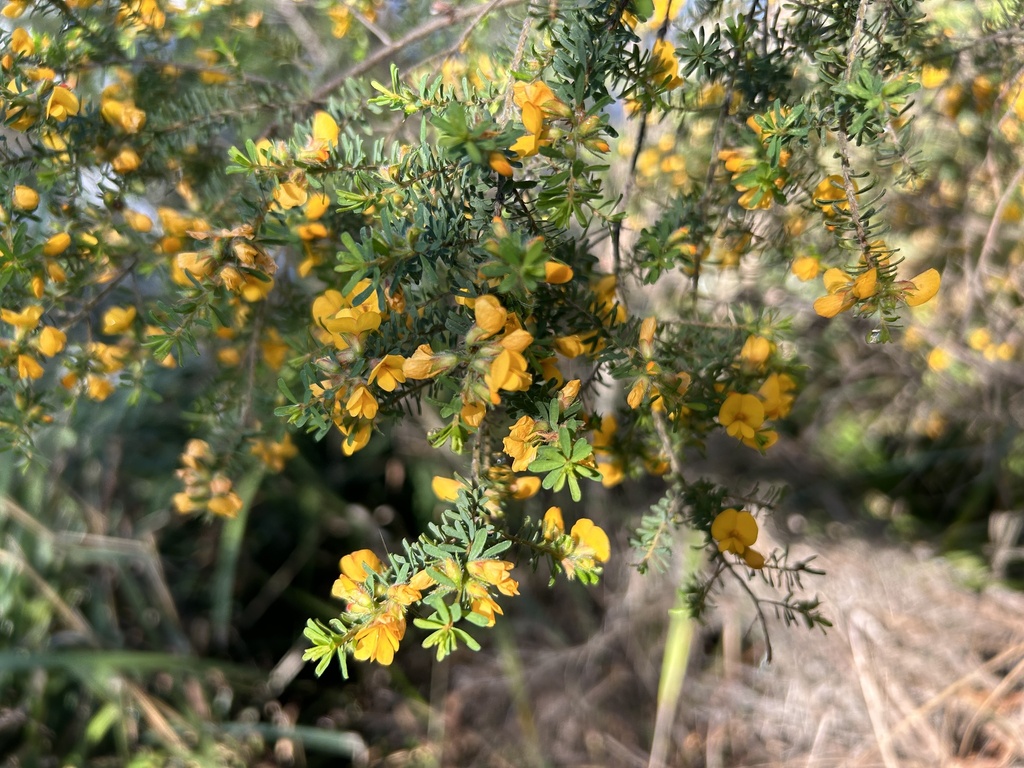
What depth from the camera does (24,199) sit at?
0.62 meters

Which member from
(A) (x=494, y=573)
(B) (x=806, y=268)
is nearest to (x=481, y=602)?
(A) (x=494, y=573)

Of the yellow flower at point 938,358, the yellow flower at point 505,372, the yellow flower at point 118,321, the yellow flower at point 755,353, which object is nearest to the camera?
the yellow flower at point 505,372

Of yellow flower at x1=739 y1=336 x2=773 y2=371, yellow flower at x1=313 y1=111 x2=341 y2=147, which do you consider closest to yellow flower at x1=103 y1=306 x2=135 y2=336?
yellow flower at x1=313 y1=111 x2=341 y2=147

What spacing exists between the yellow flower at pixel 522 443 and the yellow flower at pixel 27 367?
510 millimetres

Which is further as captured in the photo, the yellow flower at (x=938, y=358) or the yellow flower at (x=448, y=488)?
the yellow flower at (x=938, y=358)

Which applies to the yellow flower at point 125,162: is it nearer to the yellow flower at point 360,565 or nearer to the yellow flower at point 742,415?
the yellow flower at point 360,565

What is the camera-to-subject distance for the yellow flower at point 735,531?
565 mm

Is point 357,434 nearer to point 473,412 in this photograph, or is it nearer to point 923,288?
point 473,412

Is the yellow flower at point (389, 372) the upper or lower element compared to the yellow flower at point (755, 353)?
upper

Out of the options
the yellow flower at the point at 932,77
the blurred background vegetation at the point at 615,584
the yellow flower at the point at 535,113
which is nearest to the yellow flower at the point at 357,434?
the yellow flower at the point at 535,113

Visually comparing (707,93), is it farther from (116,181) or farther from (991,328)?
(991,328)

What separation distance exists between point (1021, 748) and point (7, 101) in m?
1.71

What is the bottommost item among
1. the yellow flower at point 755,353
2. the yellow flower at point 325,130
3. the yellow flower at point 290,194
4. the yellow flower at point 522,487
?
the yellow flower at point 522,487

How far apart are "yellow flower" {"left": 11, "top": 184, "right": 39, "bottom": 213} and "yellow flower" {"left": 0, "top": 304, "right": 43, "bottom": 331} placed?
0.09 meters
